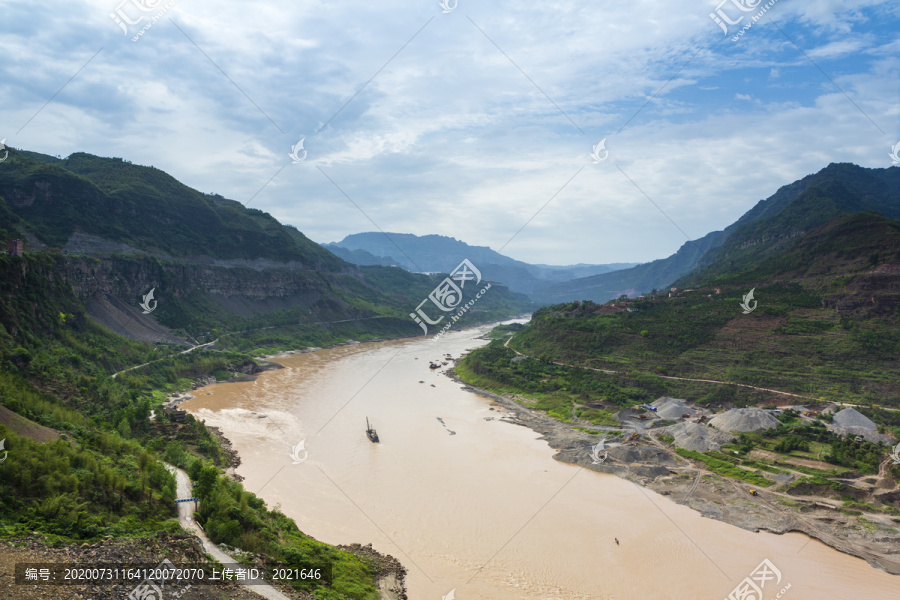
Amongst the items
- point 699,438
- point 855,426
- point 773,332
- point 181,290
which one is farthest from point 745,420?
point 181,290

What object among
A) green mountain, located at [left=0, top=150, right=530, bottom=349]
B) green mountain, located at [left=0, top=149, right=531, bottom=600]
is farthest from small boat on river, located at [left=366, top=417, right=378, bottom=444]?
green mountain, located at [left=0, top=150, right=530, bottom=349]

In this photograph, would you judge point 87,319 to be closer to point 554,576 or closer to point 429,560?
point 429,560

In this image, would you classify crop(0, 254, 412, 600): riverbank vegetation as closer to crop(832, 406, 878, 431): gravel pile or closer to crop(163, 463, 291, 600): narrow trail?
crop(163, 463, 291, 600): narrow trail

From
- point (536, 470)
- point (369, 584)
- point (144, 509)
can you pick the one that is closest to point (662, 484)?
point (536, 470)

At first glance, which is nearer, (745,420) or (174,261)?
(745,420)

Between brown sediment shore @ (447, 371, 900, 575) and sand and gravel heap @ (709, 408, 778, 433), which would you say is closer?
brown sediment shore @ (447, 371, 900, 575)

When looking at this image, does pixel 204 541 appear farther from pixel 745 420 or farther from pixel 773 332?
pixel 773 332
